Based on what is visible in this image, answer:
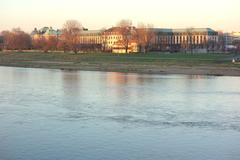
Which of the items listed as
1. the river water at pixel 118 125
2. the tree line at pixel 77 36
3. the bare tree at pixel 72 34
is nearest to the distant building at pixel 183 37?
the tree line at pixel 77 36

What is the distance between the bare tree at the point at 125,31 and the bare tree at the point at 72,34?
8.81 m

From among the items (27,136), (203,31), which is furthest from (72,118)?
(203,31)

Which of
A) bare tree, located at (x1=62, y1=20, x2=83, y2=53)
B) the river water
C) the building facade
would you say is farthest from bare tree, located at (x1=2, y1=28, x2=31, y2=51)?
the river water

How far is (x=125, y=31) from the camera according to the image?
101m

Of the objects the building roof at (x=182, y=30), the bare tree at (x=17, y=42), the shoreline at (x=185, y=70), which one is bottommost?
the shoreline at (x=185, y=70)

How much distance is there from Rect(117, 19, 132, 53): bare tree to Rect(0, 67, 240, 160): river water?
70.9 metres

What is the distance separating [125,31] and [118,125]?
8441 centimetres

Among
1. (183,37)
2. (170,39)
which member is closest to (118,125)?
(183,37)

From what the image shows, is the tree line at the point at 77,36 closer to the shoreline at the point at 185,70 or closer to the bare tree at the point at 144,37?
the bare tree at the point at 144,37

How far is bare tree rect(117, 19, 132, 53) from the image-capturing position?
324 feet

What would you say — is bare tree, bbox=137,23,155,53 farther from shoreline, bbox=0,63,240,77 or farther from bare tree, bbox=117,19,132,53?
shoreline, bbox=0,63,240,77

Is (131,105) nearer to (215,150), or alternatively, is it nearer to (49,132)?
(49,132)

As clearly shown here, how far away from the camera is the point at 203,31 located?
136m

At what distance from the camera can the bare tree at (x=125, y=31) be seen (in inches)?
3888
